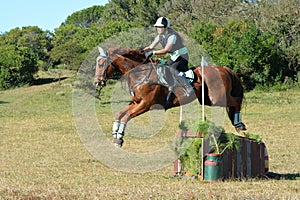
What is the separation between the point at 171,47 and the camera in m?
11.9

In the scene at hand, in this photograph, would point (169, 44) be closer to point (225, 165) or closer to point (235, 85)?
point (235, 85)

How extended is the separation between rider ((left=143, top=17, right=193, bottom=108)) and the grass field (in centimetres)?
223

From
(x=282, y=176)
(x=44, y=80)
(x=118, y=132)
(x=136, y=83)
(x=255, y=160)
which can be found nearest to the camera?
(x=255, y=160)

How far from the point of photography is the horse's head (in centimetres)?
1227

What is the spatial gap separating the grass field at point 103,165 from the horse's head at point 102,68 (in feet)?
6.24

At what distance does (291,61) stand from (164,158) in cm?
3248

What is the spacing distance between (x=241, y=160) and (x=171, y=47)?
2757mm

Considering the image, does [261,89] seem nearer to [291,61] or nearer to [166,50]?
[291,61]

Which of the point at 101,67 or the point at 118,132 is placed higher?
the point at 101,67

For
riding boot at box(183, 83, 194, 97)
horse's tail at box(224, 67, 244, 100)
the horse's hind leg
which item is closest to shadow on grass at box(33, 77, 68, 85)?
horse's tail at box(224, 67, 244, 100)

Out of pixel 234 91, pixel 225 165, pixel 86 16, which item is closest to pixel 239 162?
pixel 225 165

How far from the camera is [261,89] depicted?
136 ft

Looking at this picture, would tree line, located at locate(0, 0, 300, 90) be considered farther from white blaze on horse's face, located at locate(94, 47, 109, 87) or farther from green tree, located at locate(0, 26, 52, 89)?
white blaze on horse's face, located at locate(94, 47, 109, 87)

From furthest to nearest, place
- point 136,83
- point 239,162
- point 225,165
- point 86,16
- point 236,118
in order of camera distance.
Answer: point 86,16, point 236,118, point 136,83, point 239,162, point 225,165
